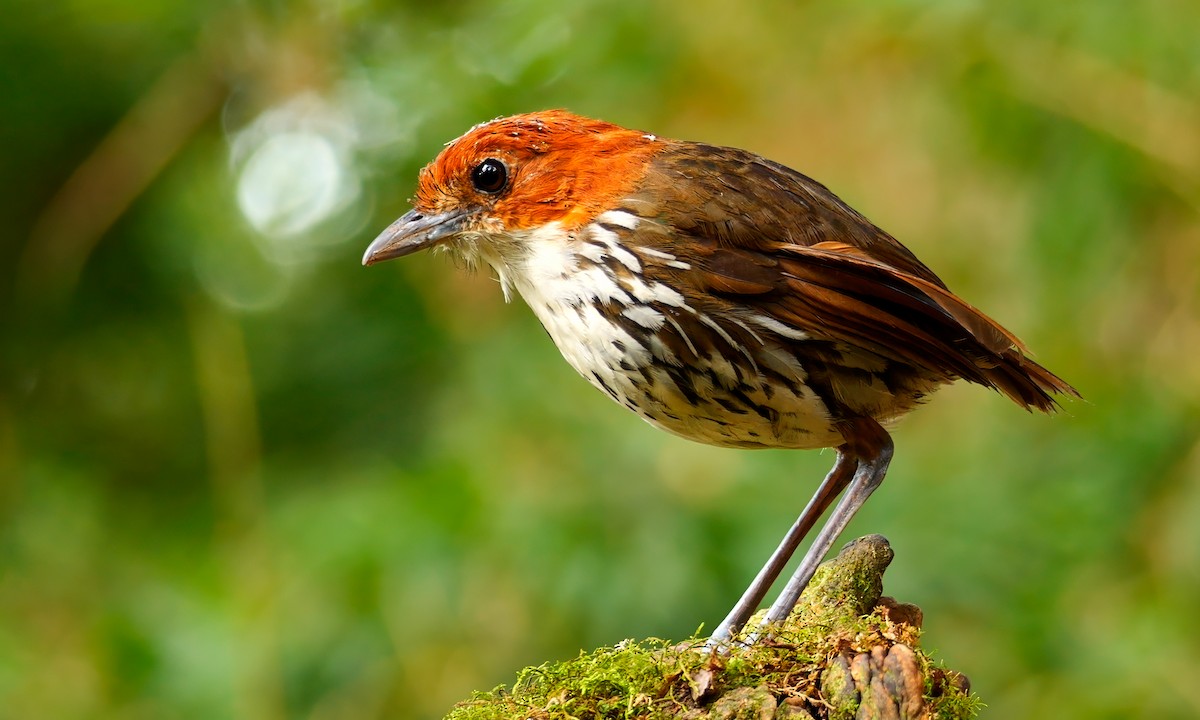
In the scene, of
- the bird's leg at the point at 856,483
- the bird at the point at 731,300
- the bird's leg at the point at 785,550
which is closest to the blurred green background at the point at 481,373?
the bird's leg at the point at 785,550

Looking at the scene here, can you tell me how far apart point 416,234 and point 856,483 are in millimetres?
1382

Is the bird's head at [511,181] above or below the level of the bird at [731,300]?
above

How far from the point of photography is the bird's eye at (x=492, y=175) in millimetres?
3434

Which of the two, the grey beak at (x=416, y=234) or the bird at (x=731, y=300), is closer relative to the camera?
the bird at (x=731, y=300)

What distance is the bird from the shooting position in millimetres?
3000

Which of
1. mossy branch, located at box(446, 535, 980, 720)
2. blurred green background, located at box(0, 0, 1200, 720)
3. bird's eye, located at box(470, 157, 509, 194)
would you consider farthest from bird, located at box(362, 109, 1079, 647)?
blurred green background, located at box(0, 0, 1200, 720)

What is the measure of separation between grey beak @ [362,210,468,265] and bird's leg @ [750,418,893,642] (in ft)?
3.96

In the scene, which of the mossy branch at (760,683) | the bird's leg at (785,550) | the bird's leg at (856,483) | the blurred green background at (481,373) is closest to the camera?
the mossy branch at (760,683)

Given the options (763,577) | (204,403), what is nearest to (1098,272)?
(763,577)

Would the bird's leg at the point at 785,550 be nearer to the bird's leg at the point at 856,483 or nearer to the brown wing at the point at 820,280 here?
the bird's leg at the point at 856,483

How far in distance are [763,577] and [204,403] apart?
11.4 ft

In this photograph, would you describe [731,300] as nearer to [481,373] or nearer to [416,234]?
[416,234]

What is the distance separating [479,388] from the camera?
18.0 ft

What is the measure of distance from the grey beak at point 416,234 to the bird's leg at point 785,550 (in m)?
1.23
